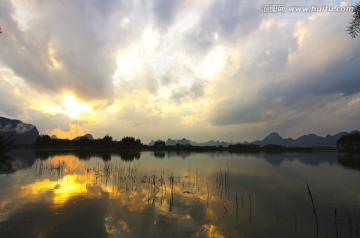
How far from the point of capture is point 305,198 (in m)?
22.7

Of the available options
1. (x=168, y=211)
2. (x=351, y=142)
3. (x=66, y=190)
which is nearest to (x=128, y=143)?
(x=351, y=142)

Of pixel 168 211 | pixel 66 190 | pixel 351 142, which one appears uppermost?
pixel 351 142

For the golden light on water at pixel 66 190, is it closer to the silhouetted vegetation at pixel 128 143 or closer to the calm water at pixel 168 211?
Answer: the calm water at pixel 168 211

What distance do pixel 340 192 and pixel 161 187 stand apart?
18.9 meters

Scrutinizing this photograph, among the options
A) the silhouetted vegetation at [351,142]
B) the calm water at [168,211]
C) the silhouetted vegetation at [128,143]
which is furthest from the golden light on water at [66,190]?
the silhouetted vegetation at [351,142]

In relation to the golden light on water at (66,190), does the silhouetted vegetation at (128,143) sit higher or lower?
higher

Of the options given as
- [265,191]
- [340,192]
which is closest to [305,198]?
[265,191]

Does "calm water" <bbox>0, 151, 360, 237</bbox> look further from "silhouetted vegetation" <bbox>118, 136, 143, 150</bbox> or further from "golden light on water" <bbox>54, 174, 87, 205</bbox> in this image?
"silhouetted vegetation" <bbox>118, 136, 143, 150</bbox>

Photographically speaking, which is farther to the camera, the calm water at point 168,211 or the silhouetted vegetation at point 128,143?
the silhouetted vegetation at point 128,143

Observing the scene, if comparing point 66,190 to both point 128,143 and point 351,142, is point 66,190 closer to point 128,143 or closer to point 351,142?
point 128,143

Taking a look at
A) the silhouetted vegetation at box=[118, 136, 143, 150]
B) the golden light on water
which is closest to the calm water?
the golden light on water

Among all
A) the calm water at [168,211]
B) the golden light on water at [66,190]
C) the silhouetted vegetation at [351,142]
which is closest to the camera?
the calm water at [168,211]

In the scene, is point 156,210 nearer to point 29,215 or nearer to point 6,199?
point 29,215

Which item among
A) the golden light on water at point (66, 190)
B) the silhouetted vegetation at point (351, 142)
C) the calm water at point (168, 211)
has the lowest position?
the calm water at point (168, 211)
